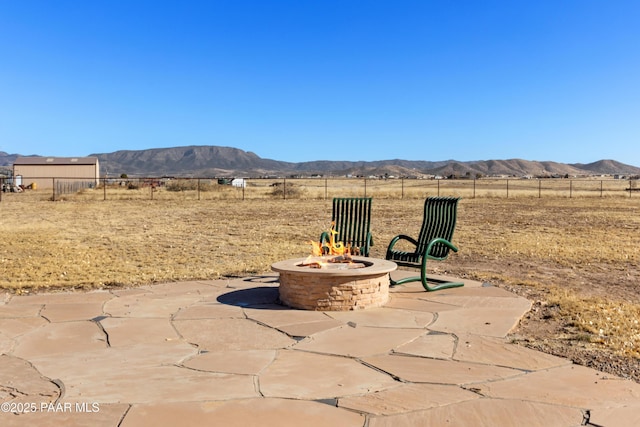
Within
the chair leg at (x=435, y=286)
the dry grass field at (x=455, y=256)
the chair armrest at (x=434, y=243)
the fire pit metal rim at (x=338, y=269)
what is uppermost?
the chair armrest at (x=434, y=243)

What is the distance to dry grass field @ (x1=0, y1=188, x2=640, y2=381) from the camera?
6.01m

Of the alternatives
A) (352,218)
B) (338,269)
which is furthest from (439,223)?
(338,269)

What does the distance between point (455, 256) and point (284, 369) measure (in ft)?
26.2

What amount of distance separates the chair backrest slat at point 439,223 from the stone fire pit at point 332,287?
2063 mm

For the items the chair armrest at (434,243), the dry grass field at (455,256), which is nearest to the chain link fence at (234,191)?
the dry grass field at (455,256)

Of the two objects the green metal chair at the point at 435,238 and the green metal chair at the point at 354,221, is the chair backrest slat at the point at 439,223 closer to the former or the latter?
the green metal chair at the point at 435,238

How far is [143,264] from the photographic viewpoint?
1059cm

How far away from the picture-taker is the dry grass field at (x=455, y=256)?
6.01 metres

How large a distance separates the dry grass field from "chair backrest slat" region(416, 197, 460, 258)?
0.97m

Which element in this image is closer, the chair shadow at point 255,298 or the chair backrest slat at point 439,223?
the chair shadow at point 255,298

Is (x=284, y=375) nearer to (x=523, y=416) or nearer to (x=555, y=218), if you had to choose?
(x=523, y=416)

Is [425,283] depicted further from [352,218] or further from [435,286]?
[352,218]

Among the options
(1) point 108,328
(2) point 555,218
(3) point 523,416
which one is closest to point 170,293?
(1) point 108,328

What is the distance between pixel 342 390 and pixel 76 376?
2.04 meters
